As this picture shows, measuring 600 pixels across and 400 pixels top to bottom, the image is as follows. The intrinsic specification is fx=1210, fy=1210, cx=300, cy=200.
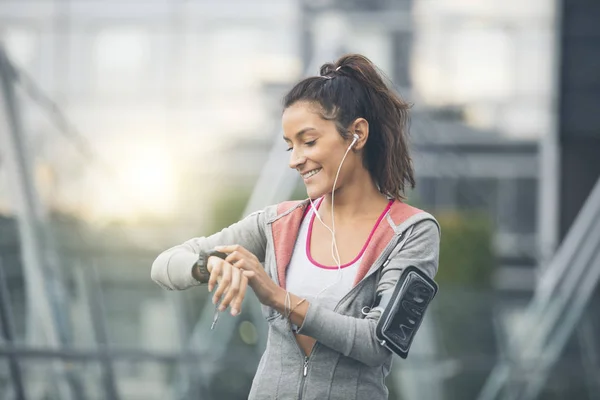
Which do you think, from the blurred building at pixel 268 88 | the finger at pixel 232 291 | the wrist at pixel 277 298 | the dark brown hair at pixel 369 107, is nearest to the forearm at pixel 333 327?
the wrist at pixel 277 298

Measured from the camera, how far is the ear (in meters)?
2.47

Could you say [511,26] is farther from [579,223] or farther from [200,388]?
[200,388]

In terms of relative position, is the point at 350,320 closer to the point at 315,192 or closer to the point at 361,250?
the point at 361,250

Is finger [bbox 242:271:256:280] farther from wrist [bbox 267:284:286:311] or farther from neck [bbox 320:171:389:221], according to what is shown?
neck [bbox 320:171:389:221]

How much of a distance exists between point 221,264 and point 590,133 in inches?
311

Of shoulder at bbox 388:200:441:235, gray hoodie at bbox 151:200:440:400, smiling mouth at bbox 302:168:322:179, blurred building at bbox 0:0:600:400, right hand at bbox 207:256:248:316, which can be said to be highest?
smiling mouth at bbox 302:168:322:179

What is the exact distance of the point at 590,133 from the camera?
9.73 metres

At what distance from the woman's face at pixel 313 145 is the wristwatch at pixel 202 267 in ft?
0.80

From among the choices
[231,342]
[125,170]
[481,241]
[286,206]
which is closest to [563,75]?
[481,241]

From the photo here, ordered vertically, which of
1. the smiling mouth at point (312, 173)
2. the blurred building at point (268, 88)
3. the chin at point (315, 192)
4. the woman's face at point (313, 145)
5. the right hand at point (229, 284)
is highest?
the woman's face at point (313, 145)

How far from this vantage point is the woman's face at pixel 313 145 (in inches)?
96.3

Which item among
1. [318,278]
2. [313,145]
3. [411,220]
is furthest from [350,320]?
[313,145]

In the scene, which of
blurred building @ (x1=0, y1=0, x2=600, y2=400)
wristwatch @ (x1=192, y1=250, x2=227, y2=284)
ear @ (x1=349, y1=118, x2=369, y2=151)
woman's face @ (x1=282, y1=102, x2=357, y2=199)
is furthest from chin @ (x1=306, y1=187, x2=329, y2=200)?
blurred building @ (x1=0, y1=0, x2=600, y2=400)

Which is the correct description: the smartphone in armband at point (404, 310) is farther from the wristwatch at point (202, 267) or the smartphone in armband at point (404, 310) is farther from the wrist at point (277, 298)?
the wristwatch at point (202, 267)
